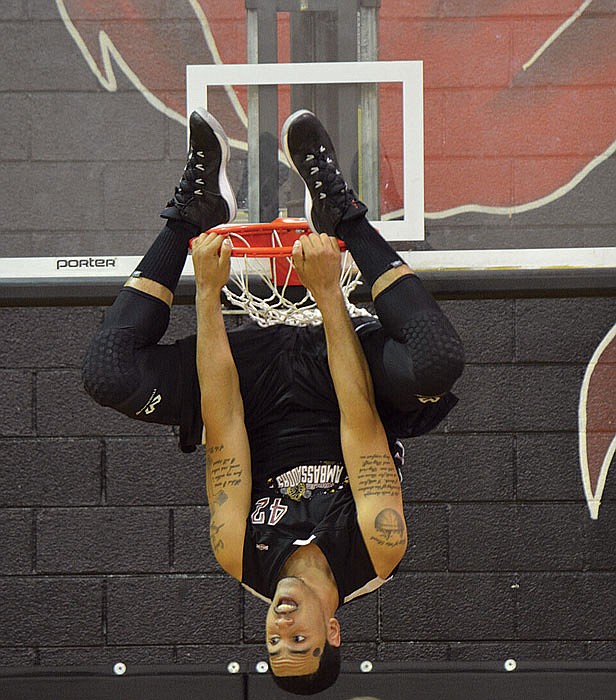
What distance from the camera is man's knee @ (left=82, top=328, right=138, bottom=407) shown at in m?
3.03

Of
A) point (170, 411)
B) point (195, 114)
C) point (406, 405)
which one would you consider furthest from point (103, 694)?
point (195, 114)

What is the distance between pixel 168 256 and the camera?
3.14 meters

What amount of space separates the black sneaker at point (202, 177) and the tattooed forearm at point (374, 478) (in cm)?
80

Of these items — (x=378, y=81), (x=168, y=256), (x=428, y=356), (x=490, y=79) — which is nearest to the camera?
(x=428, y=356)

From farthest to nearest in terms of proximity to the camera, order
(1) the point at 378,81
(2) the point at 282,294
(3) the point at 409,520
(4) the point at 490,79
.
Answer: (3) the point at 409,520 → (4) the point at 490,79 → (1) the point at 378,81 → (2) the point at 282,294

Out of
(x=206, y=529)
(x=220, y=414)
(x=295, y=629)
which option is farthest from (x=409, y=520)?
(x=220, y=414)

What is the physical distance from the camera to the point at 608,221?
424 centimetres

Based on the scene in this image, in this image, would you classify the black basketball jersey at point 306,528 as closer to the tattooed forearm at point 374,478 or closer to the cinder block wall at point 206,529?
the tattooed forearm at point 374,478

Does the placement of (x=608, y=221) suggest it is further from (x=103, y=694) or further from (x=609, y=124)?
(x=103, y=694)

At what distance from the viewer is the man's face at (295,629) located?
3.06 metres

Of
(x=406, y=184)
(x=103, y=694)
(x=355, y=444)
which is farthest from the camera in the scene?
(x=103, y=694)

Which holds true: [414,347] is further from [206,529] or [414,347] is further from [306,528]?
[206,529]

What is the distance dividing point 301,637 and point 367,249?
3.47 ft

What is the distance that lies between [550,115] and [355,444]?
1.83 meters
